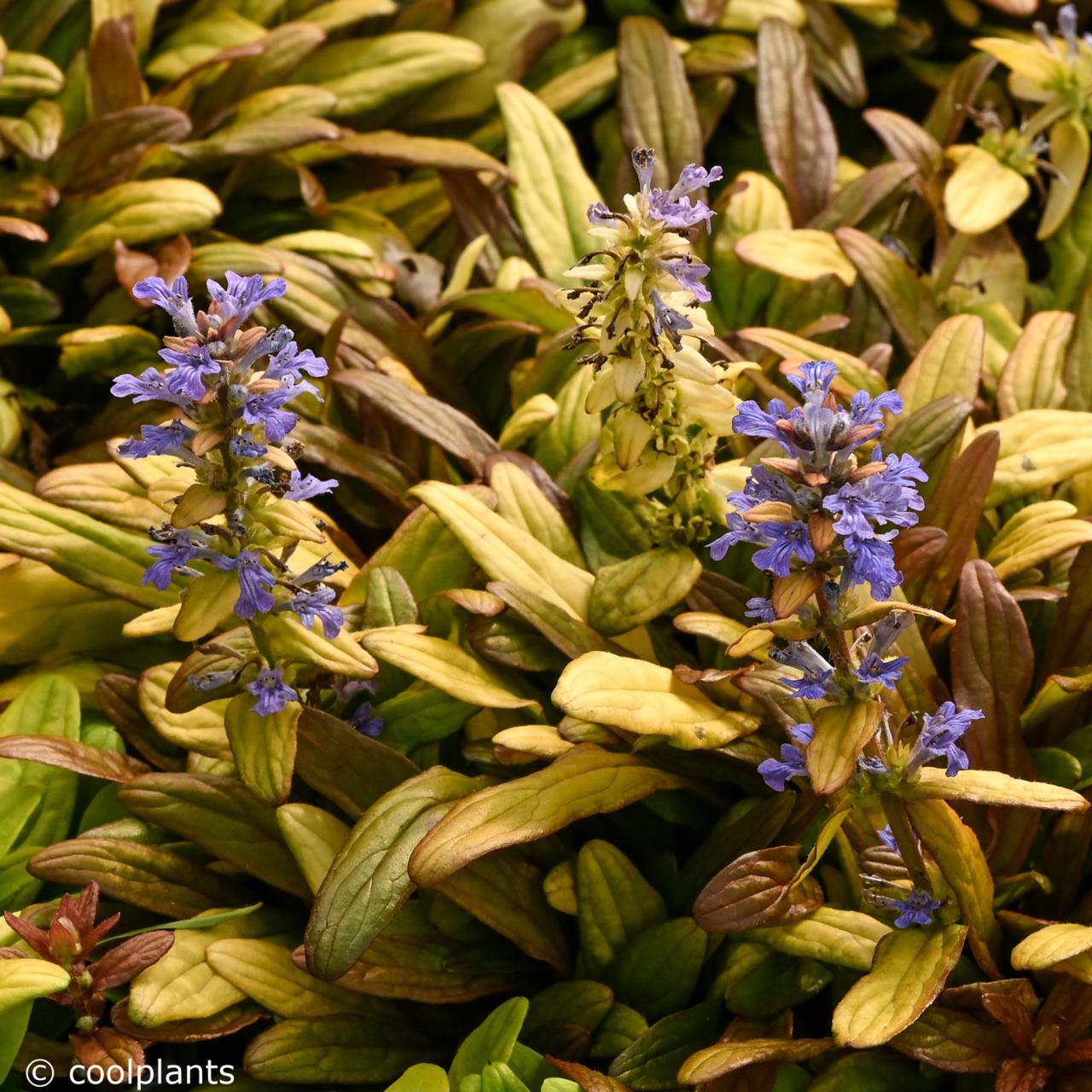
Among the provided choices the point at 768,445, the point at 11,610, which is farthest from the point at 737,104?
the point at 11,610

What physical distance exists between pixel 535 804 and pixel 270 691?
317 mm

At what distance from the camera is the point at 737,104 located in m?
2.97

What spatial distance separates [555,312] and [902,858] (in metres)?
1.10

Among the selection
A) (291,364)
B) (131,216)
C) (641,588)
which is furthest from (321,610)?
(131,216)

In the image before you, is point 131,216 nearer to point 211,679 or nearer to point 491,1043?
point 211,679

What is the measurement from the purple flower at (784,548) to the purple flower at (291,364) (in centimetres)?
47

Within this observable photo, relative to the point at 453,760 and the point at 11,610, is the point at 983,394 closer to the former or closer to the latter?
the point at 453,760

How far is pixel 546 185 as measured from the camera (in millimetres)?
2455

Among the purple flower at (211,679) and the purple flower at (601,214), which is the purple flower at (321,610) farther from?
the purple flower at (601,214)

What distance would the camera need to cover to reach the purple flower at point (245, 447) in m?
1.35

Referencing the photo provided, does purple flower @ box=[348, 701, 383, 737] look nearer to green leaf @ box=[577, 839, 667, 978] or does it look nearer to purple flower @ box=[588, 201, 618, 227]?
green leaf @ box=[577, 839, 667, 978]

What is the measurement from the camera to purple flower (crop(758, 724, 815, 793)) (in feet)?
4.56

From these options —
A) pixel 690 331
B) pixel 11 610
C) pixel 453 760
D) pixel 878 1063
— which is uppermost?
pixel 690 331

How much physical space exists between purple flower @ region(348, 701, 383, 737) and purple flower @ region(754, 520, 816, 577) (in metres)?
0.65
